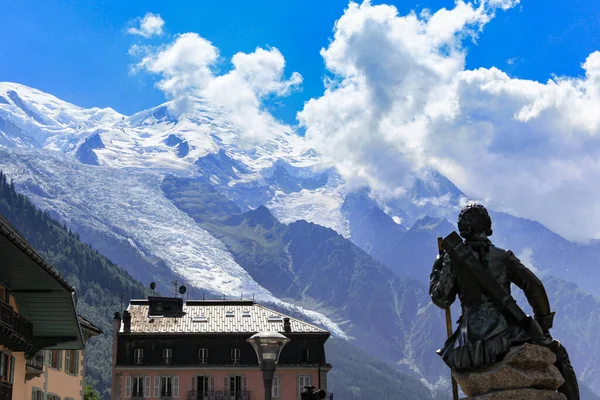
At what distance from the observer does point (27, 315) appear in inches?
1554

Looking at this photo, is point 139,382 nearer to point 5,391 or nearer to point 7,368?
point 7,368

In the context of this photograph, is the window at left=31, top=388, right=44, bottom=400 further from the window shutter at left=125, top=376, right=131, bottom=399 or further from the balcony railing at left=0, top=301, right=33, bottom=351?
the window shutter at left=125, top=376, right=131, bottom=399

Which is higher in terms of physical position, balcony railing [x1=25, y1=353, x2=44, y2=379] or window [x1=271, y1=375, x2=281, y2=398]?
window [x1=271, y1=375, x2=281, y2=398]

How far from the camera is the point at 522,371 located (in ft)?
41.7

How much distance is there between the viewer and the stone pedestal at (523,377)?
12.6m

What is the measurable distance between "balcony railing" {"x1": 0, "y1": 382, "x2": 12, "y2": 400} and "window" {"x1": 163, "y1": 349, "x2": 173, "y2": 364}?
213 feet

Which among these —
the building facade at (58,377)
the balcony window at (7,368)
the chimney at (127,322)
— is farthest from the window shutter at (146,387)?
the balcony window at (7,368)

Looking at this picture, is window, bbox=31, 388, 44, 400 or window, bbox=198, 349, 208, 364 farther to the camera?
window, bbox=198, 349, 208, 364

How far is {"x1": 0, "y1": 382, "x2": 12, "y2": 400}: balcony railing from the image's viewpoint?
35.8 m

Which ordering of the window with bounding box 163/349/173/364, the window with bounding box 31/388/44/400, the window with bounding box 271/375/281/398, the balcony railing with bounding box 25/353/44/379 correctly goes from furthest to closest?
the window with bounding box 163/349/173/364 < the window with bounding box 271/375/281/398 < the window with bounding box 31/388/44/400 < the balcony railing with bounding box 25/353/44/379

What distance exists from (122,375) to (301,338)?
62.7ft

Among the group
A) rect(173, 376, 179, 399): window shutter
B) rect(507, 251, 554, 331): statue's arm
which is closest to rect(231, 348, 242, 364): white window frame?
rect(173, 376, 179, 399): window shutter

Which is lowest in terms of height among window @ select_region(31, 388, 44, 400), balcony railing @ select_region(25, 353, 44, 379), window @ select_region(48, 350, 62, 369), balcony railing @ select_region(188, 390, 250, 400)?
window @ select_region(31, 388, 44, 400)

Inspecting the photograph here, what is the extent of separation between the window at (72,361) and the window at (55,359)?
248 cm
